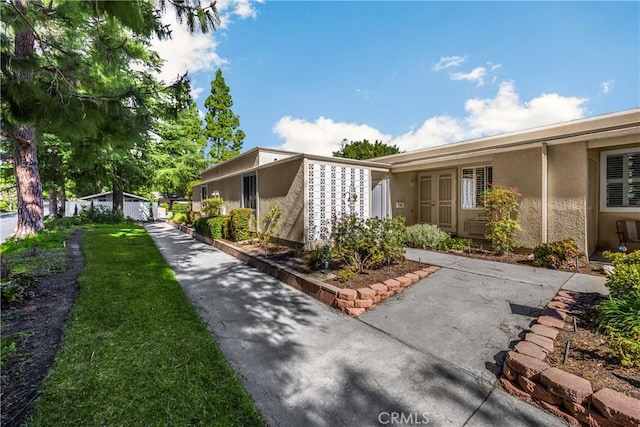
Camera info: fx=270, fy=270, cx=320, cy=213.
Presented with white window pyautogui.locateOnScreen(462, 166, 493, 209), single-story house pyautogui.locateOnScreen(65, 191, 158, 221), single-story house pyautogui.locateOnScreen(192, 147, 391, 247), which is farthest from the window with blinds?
single-story house pyautogui.locateOnScreen(65, 191, 158, 221)

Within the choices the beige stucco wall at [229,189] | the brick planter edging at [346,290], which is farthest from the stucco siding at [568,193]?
the beige stucco wall at [229,189]

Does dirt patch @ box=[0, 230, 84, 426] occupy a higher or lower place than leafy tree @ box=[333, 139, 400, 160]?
lower

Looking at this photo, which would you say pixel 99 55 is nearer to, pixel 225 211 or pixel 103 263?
pixel 103 263

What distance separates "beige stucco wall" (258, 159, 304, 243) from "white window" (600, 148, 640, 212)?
27.2 ft

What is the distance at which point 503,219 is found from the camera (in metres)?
7.34

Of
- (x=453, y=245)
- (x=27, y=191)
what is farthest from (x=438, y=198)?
(x=27, y=191)

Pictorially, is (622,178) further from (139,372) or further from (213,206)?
(213,206)

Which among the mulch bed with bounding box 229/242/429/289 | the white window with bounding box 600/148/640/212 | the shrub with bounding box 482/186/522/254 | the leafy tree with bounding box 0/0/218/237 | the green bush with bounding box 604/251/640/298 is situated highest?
the leafy tree with bounding box 0/0/218/237

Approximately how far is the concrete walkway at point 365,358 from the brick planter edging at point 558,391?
0.12m

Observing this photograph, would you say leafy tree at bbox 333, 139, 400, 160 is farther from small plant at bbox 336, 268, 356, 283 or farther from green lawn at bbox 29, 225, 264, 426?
green lawn at bbox 29, 225, 264, 426

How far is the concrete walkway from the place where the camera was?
2.38m

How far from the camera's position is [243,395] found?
2.54m

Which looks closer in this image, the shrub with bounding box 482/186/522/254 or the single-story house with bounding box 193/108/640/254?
the single-story house with bounding box 193/108/640/254

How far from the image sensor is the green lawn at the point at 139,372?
7.36 feet
